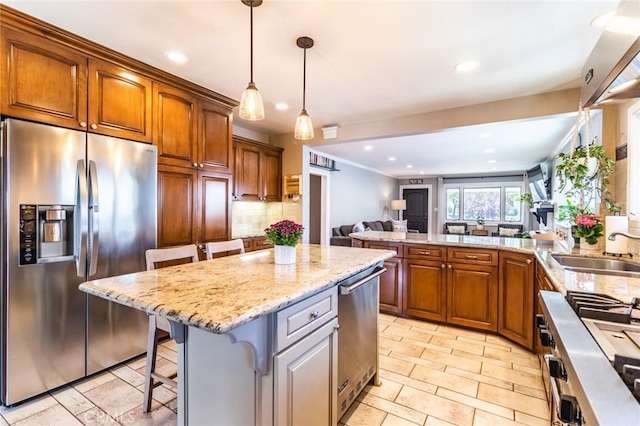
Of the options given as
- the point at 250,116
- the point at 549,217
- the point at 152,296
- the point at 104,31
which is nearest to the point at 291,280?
the point at 152,296

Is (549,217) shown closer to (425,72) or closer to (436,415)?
(425,72)

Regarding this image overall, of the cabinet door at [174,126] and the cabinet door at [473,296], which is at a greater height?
the cabinet door at [174,126]

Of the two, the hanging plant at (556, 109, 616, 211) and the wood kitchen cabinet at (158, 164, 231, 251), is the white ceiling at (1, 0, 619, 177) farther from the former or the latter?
the wood kitchen cabinet at (158, 164, 231, 251)

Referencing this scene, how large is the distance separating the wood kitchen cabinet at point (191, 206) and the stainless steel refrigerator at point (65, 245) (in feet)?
0.68

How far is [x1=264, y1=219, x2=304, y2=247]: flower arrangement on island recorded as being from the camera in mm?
1721

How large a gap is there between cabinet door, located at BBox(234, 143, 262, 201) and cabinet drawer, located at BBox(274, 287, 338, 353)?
2.83 metres

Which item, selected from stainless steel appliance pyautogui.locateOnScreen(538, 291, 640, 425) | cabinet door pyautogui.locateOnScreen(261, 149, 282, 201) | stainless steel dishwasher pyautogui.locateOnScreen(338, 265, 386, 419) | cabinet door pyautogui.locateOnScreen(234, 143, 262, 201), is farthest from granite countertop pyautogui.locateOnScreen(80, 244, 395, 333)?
cabinet door pyautogui.locateOnScreen(261, 149, 282, 201)

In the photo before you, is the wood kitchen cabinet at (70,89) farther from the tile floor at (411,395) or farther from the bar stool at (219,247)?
the tile floor at (411,395)

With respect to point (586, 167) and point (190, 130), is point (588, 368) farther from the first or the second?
point (190, 130)

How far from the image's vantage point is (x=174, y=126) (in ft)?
9.14

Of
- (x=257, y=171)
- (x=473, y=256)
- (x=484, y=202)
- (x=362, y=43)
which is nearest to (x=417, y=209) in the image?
(x=484, y=202)

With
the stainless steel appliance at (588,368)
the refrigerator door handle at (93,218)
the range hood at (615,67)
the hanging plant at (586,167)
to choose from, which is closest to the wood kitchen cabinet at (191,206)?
the refrigerator door handle at (93,218)

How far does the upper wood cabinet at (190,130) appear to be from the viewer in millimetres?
2684

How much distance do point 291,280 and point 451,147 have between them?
17.8ft
